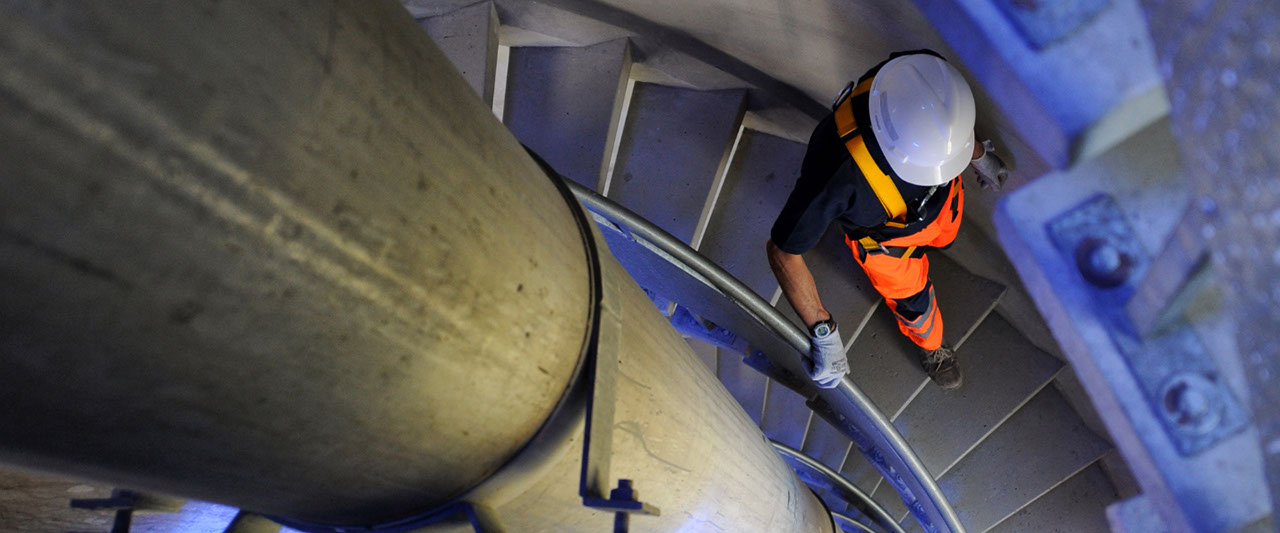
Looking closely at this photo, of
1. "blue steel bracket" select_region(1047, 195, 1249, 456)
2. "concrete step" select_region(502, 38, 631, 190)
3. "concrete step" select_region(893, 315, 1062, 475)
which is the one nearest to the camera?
"blue steel bracket" select_region(1047, 195, 1249, 456)

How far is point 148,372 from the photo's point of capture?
0.91 metres

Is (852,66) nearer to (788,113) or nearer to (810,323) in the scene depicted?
(788,113)

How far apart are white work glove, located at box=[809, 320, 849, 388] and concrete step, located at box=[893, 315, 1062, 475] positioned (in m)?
1.10

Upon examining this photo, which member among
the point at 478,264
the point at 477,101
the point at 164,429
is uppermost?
the point at 477,101

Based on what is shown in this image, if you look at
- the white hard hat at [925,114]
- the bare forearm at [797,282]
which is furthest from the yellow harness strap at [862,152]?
the bare forearm at [797,282]

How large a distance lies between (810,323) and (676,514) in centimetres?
174

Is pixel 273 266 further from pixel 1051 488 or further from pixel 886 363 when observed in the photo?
pixel 1051 488

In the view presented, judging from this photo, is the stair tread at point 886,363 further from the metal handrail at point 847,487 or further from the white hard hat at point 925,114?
the white hard hat at point 925,114

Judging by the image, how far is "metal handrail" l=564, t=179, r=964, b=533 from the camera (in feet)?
10.7

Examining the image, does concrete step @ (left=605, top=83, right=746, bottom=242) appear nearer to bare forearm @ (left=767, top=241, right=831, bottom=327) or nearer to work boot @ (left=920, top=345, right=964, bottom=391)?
bare forearm @ (left=767, top=241, right=831, bottom=327)

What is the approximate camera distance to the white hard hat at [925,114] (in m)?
2.73

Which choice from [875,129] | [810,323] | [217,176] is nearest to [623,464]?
[217,176]

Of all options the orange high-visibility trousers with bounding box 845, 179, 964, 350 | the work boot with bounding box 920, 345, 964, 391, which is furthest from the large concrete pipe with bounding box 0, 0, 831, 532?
the work boot with bounding box 920, 345, 964, 391

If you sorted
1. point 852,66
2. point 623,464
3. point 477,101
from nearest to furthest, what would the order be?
1. point 477,101
2. point 623,464
3. point 852,66
